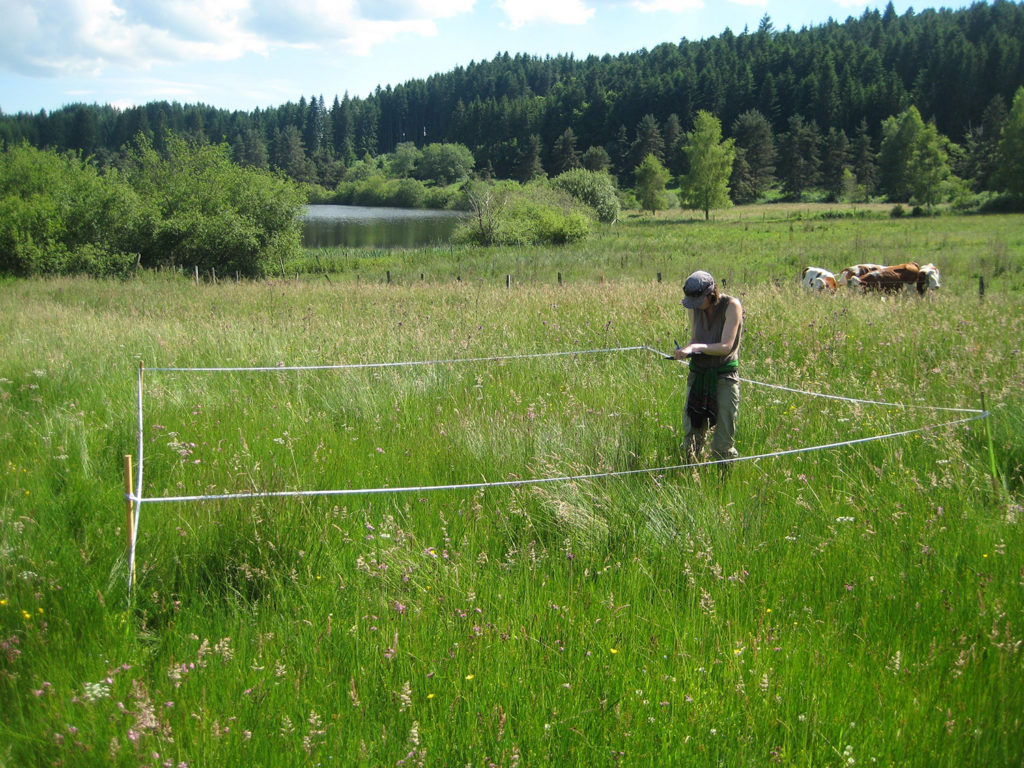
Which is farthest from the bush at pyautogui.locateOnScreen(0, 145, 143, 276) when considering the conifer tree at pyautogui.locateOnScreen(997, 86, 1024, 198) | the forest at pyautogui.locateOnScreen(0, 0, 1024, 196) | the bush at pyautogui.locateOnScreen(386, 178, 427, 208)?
the bush at pyautogui.locateOnScreen(386, 178, 427, 208)

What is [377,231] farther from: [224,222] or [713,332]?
[713,332]

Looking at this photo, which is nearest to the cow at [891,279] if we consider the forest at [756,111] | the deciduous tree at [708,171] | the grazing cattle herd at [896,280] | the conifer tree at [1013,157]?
the grazing cattle herd at [896,280]

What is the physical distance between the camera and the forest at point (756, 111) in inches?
3866

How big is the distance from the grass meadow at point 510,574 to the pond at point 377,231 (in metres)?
48.4

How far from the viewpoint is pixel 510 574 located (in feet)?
12.3

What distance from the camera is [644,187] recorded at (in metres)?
81.6

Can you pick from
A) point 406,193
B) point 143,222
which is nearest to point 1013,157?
point 143,222

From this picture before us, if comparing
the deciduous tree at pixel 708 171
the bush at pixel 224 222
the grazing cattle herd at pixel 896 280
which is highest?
the deciduous tree at pixel 708 171

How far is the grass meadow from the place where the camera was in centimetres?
265

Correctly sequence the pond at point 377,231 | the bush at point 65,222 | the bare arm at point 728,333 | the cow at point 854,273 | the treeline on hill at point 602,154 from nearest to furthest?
the bare arm at point 728,333
the cow at point 854,273
the bush at point 65,222
the treeline on hill at point 602,154
the pond at point 377,231

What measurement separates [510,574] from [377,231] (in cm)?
7381

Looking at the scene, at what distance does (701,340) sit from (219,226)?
30.8 metres

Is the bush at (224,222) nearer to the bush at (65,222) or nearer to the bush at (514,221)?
the bush at (65,222)

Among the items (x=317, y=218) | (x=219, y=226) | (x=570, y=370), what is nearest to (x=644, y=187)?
(x=317, y=218)
